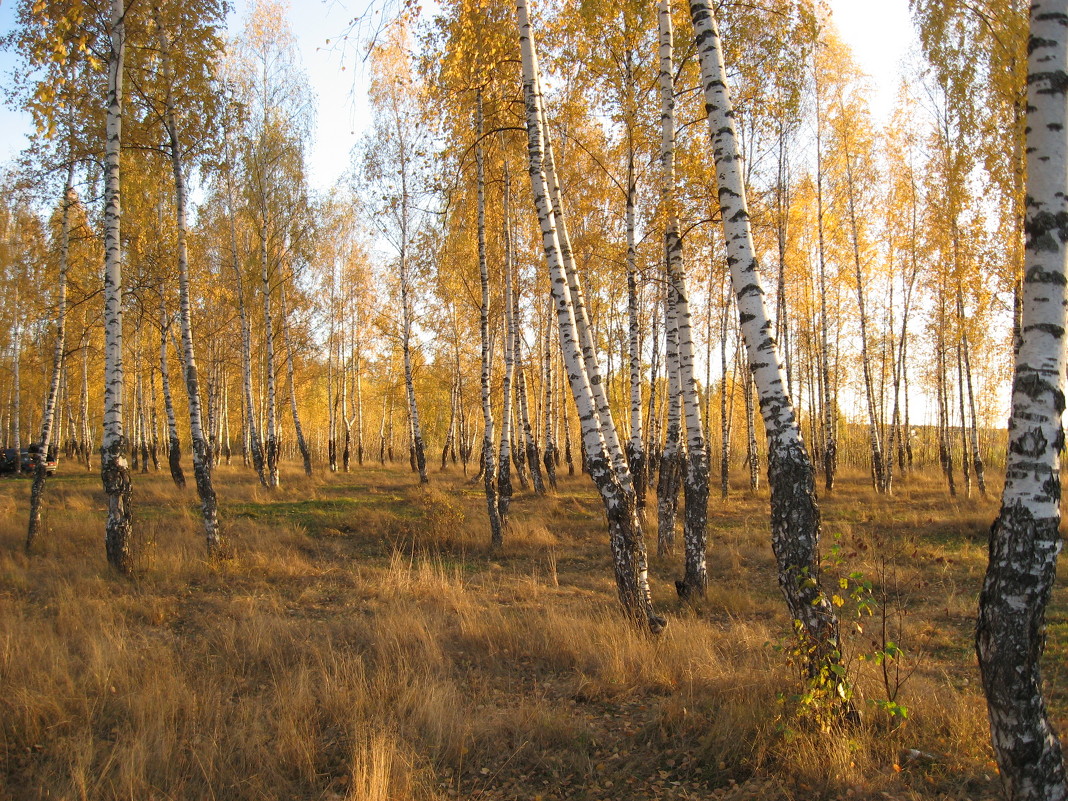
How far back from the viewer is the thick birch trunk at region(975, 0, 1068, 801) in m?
2.53

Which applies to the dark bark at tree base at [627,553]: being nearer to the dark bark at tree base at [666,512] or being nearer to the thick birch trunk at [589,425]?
the thick birch trunk at [589,425]

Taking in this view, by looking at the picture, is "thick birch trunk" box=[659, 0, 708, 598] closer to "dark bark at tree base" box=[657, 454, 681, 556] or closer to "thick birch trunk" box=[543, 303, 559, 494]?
"dark bark at tree base" box=[657, 454, 681, 556]

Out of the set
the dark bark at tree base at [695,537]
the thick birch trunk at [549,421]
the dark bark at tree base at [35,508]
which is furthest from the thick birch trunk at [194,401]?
the thick birch trunk at [549,421]

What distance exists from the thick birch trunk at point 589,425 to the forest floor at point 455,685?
31 centimetres

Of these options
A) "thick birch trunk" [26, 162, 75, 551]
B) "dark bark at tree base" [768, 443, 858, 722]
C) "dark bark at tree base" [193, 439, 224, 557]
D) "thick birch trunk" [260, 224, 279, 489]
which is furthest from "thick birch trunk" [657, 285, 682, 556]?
"thick birch trunk" [260, 224, 279, 489]

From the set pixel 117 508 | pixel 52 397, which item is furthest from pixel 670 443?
pixel 52 397

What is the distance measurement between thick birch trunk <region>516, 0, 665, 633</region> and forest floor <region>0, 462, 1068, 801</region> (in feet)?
Result: 1.03

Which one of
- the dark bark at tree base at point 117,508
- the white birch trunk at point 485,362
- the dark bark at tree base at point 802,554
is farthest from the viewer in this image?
the white birch trunk at point 485,362

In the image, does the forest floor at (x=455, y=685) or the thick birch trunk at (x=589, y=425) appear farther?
the thick birch trunk at (x=589, y=425)

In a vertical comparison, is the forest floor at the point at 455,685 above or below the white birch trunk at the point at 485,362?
below

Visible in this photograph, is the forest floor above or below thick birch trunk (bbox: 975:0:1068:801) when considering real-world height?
below

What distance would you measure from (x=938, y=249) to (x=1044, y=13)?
55.3 ft

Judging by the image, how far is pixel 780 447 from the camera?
365 cm

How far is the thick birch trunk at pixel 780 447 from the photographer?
353 cm
